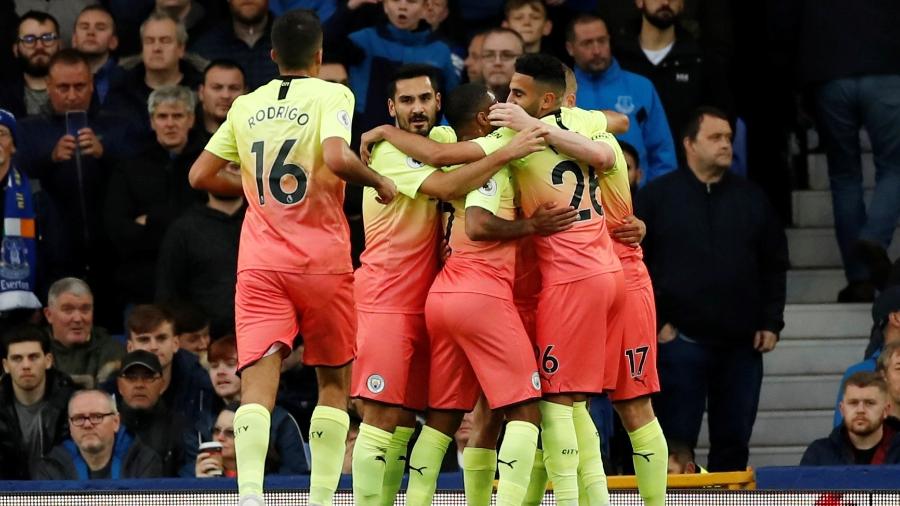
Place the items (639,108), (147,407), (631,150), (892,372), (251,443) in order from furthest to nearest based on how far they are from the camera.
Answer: (639,108) < (631,150) < (147,407) < (892,372) < (251,443)

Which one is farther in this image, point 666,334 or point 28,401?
point 666,334

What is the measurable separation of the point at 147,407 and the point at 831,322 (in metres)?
5.29

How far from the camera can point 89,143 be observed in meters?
14.7

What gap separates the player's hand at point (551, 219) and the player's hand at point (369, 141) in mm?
859

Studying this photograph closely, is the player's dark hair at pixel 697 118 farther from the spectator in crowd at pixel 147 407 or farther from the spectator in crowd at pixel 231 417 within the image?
the spectator in crowd at pixel 147 407

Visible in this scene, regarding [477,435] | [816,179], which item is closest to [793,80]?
[816,179]

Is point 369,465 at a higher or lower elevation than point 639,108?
lower

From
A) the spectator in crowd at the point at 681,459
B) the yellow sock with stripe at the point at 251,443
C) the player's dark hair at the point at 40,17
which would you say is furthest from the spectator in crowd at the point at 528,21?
the yellow sock with stripe at the point at 251,443

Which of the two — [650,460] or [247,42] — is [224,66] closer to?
[247,42]

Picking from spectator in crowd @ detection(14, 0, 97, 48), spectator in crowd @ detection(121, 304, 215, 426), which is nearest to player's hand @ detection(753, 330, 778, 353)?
spectator in crowd @ detection(121, 304, 215, 426)

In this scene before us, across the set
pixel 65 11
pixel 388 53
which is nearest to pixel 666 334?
pixel 388 53

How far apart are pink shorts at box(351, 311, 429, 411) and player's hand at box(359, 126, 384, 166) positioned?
769 mm

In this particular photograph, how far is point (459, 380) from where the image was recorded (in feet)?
33.7

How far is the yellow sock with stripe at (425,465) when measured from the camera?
10242 mm
